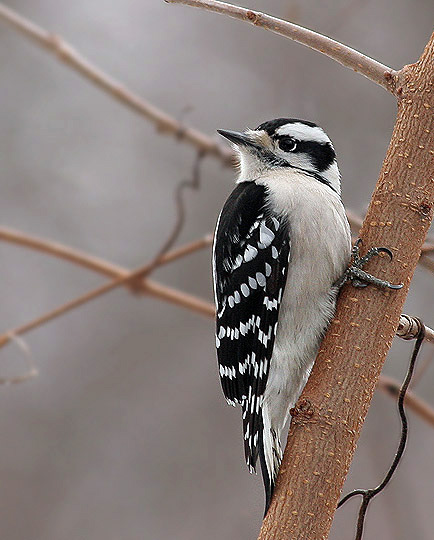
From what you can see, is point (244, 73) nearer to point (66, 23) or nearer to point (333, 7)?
point (333, 7)

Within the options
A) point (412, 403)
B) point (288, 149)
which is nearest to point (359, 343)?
point (412, 403)

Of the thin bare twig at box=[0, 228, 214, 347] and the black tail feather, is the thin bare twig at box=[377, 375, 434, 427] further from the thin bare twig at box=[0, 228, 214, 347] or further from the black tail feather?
the thin bare twig at box=[0, 228, 214, 347]

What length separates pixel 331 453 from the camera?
5.07 feet

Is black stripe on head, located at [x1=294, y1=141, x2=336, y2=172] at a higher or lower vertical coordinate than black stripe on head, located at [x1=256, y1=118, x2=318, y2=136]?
lower

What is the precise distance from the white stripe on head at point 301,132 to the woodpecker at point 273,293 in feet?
0.69

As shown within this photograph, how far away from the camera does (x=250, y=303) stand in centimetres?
204

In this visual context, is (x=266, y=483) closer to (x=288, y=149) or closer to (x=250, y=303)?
(x=250, y=303)

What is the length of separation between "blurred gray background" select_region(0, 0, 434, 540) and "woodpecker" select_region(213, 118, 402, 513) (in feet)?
5.32

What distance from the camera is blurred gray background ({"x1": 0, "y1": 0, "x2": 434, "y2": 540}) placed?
3.95 metres

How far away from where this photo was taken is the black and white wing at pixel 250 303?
2002 mm

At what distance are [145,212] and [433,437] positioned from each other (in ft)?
6.90

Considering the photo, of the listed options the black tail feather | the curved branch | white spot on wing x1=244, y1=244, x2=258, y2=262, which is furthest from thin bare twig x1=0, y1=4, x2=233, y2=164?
the black tail feather

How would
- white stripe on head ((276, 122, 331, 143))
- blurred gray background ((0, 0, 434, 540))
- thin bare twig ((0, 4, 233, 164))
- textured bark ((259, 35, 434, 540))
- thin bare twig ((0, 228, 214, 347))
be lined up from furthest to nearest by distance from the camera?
blurred gray background ((0, 0, 434, 540)), thin bare twig ((0, 4, 233, 164)), thin bare twig ((0, 228, 214, 347)), white stripe on head ((276, 122, 331, 143)), textured bark ((259, 35, 434, 540))

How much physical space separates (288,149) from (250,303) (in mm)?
584
